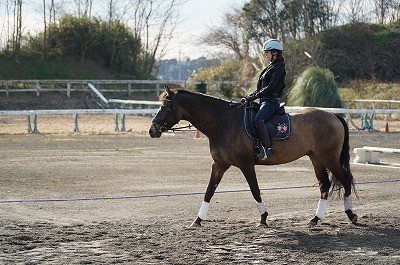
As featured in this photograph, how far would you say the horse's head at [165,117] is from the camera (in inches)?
478

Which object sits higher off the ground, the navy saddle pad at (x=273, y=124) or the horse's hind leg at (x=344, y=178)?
the navy saddle pad at (x=273, y=124)

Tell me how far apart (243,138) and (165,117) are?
47.0 inches

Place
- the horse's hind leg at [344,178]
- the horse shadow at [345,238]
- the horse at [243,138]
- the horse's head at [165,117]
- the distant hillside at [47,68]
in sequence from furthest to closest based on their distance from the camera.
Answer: the distant hillside at [47,68], the horse's hind leg at [344,178], the horse's head at [165,117], the horse at [243,138], the horse shadow at [345,238]

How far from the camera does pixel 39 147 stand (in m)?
25.9

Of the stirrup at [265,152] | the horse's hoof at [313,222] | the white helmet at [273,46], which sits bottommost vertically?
the horse's hoof at [313,222]

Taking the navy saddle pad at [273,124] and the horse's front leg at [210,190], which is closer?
the horse's front leg at [210,190]

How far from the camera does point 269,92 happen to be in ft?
39.1

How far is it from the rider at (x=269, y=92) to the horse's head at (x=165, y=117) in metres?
1.08

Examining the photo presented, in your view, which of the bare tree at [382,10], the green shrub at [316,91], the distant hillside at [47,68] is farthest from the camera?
the bare tree at [382,10]

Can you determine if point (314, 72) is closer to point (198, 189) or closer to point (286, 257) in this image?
point (198, 189)

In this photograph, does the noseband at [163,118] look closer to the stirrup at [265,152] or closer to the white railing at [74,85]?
the stirrup at [265,152]

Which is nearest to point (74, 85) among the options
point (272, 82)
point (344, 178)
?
point (344, 178)

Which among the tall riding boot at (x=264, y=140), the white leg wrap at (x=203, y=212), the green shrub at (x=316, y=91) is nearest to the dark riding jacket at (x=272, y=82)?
the tall riding boot at (x=264, y=140)

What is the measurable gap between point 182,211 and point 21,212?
2581mm
